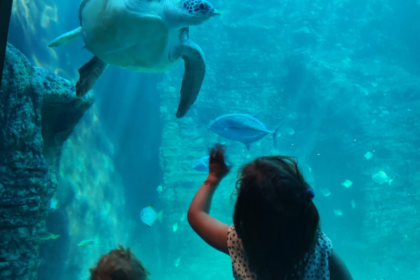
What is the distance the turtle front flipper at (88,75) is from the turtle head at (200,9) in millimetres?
1437

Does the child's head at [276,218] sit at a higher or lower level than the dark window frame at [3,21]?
lower

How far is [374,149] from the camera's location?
16.4 meters

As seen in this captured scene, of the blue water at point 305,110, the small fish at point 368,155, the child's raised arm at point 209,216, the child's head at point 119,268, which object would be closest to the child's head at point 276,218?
the child's raised arm at point 209,216

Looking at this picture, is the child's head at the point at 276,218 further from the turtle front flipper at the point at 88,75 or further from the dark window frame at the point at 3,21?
the turtle front flipper at the point at 88,75

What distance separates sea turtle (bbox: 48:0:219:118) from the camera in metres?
2.28

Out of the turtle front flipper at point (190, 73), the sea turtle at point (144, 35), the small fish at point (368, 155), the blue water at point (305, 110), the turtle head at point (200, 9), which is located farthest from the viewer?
the small fish at point (368, 155)

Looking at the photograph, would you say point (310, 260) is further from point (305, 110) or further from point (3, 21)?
point (305, 110)

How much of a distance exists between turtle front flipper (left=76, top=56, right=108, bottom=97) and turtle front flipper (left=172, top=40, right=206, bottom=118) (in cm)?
91

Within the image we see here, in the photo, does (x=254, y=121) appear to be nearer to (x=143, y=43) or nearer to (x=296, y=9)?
(x=143, y=43)

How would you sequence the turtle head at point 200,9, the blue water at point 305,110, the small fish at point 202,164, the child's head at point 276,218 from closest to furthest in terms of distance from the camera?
the child's head at point 276,218, the turtle head at point 200,9, the small fish at point 202,164, the blue water at point 305,110

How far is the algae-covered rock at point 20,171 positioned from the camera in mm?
3535

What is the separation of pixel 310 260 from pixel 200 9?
1.86 meters

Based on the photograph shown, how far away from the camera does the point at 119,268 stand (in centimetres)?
151

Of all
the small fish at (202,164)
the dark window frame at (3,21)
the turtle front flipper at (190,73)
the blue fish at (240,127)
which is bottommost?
the small fish at (202,164)
